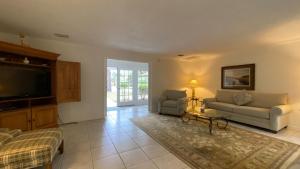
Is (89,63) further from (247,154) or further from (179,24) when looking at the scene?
(247,154)

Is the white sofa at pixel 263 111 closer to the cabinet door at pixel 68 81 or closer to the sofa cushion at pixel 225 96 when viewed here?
the sofa cushion at pixel 225 96

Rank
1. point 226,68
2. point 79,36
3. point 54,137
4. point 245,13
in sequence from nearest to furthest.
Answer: point 54,137, point 245,13, point 79,36, point 226,68

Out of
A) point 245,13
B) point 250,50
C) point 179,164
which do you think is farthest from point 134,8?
point 250,50

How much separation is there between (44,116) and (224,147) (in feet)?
12.2

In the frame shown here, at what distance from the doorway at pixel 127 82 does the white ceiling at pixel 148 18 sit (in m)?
3.72

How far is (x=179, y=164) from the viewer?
2.17 meters

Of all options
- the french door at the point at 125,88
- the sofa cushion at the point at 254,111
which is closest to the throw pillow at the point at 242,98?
the sofa cushion at the point at 254,111

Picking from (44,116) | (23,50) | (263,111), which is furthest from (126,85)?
(263,111)

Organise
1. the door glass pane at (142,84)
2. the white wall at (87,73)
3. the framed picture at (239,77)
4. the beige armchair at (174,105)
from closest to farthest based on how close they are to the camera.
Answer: the white wall at (87,73) → the framed picture at (239,77) → the beige armchair at (174,105) → the door glass pane at (142,84)

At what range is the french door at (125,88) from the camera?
735 cm

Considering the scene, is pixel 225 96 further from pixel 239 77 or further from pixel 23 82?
pixel 23 82

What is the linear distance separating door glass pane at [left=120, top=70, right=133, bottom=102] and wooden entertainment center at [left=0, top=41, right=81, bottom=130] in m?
3.37

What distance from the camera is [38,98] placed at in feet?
10.5

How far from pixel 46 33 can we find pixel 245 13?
3.93m
